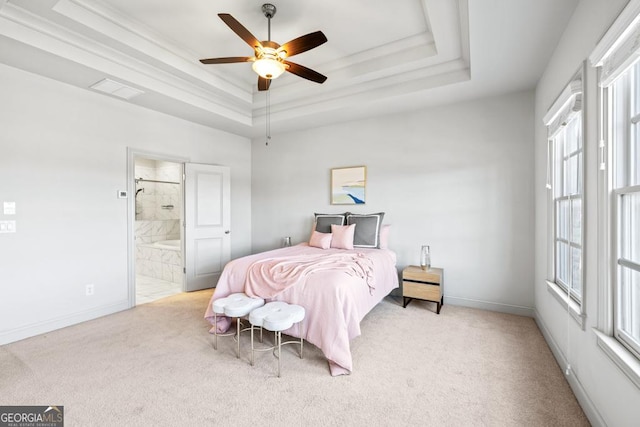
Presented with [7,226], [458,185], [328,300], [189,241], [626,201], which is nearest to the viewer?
[626,201]

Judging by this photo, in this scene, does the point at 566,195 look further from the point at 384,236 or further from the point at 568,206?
the point at 384,236

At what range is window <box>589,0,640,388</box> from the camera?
1.40 metres

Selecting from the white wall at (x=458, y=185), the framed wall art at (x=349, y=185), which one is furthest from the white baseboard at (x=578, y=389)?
the framed wall art at (x=349, y=185)

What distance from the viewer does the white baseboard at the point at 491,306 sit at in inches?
134

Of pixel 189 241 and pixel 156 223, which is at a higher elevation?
pixel 156 223

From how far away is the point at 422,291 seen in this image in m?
3.51

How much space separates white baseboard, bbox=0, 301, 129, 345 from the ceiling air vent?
101 inches

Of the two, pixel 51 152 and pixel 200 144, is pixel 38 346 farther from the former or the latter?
pixel 200 144

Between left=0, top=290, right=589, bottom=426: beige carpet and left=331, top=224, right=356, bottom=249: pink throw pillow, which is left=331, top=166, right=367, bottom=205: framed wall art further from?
left=0, top=290, right=589, bottom=426: beige carpet

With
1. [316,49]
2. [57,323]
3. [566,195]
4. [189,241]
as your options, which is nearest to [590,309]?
[566,195]

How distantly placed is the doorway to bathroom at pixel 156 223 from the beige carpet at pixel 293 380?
2.39 meters

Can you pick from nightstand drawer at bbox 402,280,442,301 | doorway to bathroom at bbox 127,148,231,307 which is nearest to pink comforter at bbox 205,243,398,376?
nightstand drawer at bbox 402,280,442,301

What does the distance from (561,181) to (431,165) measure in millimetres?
1567

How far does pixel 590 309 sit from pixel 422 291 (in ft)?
5.94
